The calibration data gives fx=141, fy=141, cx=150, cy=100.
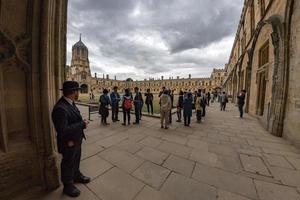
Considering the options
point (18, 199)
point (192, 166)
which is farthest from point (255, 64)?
point (18, 199)

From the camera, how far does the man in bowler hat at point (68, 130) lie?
6.40 ft

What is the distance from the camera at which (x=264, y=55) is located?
795 centimetres

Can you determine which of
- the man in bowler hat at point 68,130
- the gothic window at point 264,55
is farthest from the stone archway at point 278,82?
the man in bowler hat at point 68,130

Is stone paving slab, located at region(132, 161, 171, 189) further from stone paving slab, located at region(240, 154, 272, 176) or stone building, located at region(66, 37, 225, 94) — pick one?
stone building, located at region(66, 37, 225, 94)

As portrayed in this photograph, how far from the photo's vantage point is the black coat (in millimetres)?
1945

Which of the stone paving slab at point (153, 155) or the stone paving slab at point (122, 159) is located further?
the stone paving slab at point (153, 155)

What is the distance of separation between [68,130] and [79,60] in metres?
75.1

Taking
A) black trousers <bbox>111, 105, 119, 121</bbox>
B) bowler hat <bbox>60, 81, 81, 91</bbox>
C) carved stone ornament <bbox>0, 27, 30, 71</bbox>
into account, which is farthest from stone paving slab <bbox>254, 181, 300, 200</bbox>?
black trousers <bbox>111, 105, 119, 121</bbox>

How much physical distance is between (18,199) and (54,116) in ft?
4.44

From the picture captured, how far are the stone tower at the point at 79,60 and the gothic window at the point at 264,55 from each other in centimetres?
7058

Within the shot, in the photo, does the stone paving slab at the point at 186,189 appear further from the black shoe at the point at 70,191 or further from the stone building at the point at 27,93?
the stone building at the point at 27,93

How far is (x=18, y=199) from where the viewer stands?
2.05 metres

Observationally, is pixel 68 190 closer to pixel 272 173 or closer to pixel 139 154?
pixel 139 154

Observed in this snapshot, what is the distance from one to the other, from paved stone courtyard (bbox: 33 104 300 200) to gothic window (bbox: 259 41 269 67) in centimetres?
494
